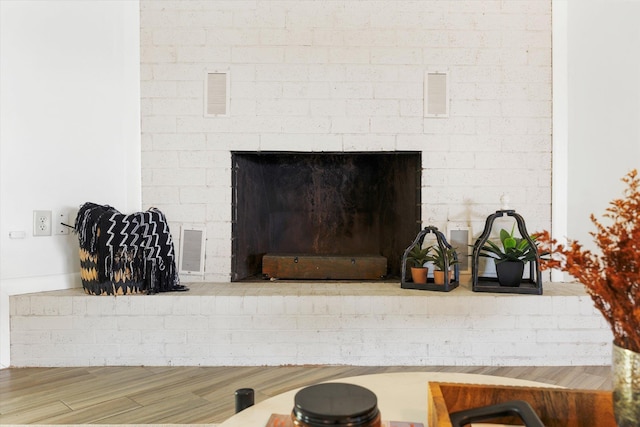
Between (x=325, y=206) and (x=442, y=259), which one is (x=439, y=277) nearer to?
(x=442, y=259)

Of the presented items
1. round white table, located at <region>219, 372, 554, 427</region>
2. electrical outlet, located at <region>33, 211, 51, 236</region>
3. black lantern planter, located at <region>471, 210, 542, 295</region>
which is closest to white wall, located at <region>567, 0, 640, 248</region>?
→ black lantern planter, located at <region>471, 210, 542, 295</region>

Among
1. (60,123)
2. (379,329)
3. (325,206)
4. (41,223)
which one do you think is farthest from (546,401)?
(60,123)

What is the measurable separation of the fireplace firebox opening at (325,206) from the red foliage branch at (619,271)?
7.70 feet

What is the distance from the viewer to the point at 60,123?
2473 mm

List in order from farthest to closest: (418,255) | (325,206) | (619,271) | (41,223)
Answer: (325,206), (418,255), (41,223), (619,271)

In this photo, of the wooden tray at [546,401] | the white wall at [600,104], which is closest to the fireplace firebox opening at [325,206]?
the white wall at [600,104]

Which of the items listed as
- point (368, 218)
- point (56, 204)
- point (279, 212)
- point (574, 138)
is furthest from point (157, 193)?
point (574, 138)

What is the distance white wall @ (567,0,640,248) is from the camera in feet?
8.12

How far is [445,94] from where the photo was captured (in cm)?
271

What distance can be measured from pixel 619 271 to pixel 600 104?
2.49m

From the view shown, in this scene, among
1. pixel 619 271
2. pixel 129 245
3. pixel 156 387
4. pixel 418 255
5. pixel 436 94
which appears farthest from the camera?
pixel 436 94

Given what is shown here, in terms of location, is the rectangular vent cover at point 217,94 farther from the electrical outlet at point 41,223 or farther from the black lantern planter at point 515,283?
the black lantern planter at point 515,283

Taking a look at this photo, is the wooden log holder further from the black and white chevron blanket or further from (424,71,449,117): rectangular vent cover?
(424,71,449,117): rectangular vent cover

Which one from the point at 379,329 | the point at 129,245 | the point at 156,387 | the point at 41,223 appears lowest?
the point at 156,387
